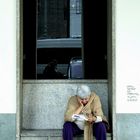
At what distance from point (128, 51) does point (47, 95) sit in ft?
4.40

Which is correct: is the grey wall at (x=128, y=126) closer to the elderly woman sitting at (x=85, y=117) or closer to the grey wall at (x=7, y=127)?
the elderly woman sitting at (x=85, y=117)

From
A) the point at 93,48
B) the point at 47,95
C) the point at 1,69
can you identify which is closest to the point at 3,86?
the point at 1,69

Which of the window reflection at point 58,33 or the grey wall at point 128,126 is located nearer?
the grey wall at point 128,126

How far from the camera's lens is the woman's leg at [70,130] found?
24.0 ft

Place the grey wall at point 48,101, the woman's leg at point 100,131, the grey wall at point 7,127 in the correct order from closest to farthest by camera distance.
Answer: the woman's leg at point 100,131
the grey wall at point 7,127
the grey wall at point 48,101

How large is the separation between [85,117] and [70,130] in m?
0.26

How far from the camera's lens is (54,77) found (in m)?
8.12

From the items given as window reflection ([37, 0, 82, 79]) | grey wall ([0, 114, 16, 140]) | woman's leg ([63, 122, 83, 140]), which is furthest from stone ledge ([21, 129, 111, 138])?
window reflection ([37, 0, 82, 79])

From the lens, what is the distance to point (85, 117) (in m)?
7.31

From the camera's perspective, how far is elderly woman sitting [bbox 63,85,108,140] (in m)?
7.31

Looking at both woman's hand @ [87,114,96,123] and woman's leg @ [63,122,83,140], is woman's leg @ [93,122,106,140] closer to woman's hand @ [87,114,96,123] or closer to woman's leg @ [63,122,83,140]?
woman's hand @ [87,114,96,123]

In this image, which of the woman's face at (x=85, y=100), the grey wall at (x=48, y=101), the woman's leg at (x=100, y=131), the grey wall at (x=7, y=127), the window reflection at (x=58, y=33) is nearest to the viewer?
Answer: the woman's leg at (x=100, y=131)

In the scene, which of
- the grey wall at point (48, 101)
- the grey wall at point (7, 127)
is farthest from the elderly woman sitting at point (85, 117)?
the grey wall at point (7, 127)

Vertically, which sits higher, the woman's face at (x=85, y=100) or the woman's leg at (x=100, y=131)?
the woman's face at (x=85, y=100)
